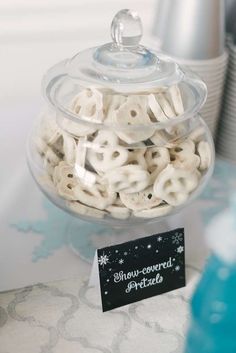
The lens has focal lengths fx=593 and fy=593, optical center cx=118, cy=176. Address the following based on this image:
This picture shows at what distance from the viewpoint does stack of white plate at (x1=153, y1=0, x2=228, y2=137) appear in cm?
76

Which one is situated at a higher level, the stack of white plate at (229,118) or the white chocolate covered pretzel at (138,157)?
the white chocolate covered pretzel at (138,157)

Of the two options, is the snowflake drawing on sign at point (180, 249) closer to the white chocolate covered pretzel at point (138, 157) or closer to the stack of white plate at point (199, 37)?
the white chocolate covered pretzel at point (138, 157)

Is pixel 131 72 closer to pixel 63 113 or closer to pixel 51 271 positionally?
pixel 63 113

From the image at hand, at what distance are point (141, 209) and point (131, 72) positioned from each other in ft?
0.44

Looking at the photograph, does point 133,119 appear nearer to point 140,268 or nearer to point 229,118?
point 140,268

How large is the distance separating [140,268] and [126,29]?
232 mm

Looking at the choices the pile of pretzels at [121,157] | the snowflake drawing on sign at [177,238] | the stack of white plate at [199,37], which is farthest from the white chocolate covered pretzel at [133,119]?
the stack of white plate at [199,37]

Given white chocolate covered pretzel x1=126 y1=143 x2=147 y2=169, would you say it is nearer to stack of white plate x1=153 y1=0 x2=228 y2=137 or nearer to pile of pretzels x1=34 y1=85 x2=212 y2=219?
pile of pretzels x1=34 y1=85 x2=212 y2=219

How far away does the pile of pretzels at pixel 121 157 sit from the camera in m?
0.56

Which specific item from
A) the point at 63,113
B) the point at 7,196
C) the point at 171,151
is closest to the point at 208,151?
the point at 171,151

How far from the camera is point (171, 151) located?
0.59 meters

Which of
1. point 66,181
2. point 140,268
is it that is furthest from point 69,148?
point 140,268

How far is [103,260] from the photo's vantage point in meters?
0.55

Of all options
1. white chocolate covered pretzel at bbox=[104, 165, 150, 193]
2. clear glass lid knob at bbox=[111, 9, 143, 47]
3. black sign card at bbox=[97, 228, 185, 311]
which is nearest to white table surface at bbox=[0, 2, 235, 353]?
black sign card at bbox=[97, 228, 185, 311]
